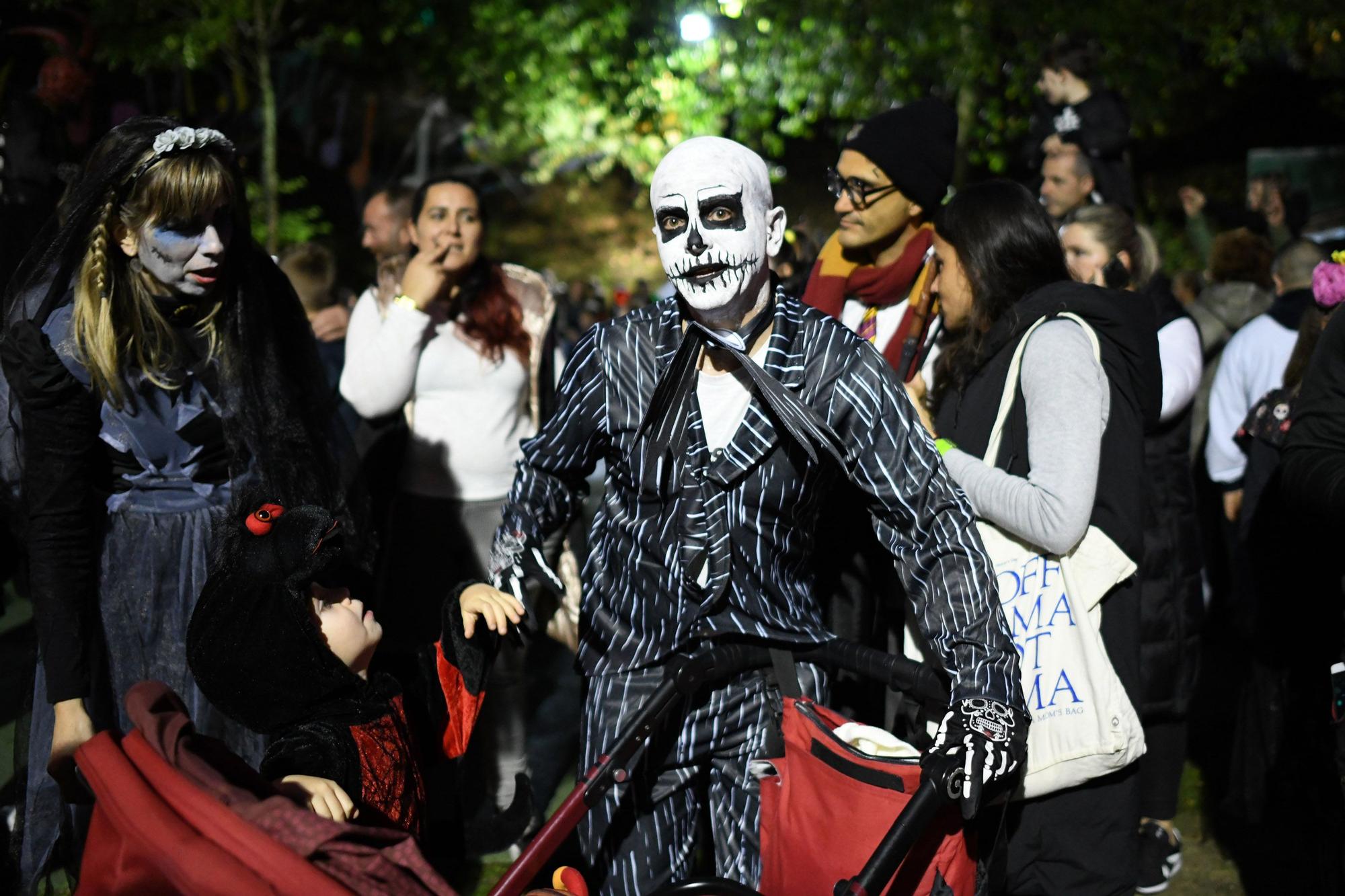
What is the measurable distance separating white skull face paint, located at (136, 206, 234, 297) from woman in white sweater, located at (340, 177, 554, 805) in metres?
1.15

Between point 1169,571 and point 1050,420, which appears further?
point 1169,571

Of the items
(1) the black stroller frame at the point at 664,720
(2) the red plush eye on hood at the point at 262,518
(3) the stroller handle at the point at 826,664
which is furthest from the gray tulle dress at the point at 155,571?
(3) the stroller handle at the point at 826,664

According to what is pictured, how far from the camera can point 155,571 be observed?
3160 mm

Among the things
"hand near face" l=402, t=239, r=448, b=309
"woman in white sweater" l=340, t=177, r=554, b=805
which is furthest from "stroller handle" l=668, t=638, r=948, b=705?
"hand near face" l=402, t=239, r=448, b=309

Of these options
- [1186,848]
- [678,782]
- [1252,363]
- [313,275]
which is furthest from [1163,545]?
[313,275]

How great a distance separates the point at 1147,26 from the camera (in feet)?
47.7

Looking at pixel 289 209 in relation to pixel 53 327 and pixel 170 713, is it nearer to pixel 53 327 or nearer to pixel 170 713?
pixel 53 327

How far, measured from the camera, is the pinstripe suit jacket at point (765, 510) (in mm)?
2611

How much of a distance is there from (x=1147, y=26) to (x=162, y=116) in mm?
13737

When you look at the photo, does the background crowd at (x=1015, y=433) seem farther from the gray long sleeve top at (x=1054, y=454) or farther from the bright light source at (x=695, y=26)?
the bright light source at (x=695, y=26)

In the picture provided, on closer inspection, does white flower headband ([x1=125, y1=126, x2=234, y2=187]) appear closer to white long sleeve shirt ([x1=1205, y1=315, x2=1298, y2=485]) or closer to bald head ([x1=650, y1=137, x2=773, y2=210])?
bald head ([x1=650, y1=137, x2=773, y2=210])

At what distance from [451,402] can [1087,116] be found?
420 cm

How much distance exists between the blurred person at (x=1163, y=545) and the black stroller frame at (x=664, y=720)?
1376 millimetres

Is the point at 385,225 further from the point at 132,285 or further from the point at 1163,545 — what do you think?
the point at 1163,545
